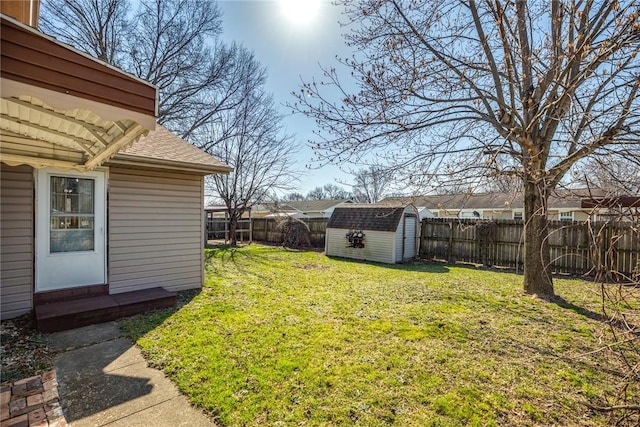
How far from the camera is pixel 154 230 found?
18.5ft

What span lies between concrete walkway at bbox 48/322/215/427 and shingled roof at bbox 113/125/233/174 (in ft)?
9.25

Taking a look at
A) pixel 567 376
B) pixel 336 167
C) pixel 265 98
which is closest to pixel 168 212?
pixel 336 167

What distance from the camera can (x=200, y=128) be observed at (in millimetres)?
15016

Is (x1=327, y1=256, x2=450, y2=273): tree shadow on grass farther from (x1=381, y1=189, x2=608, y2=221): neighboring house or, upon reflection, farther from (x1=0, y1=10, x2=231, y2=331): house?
(x1=0, y1=10, x2=231, y2=331): house

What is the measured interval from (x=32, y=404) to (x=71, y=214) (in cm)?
344

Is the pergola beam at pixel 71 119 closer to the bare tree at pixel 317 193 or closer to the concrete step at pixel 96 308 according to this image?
the concrete step at pixel 96 308

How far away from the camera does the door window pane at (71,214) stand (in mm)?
4637

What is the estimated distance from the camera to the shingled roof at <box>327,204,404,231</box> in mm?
10789

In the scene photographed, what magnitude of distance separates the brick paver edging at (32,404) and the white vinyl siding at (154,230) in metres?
2.85

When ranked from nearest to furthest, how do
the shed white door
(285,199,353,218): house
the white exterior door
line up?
the white exterior door
the shed white door
(285,199,353,218): house

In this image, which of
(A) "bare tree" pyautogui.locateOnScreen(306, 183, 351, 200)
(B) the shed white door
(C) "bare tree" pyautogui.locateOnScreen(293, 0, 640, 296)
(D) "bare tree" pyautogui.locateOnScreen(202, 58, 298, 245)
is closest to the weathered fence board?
(B) the shed white door

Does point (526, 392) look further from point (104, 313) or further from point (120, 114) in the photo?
point (104, 313)

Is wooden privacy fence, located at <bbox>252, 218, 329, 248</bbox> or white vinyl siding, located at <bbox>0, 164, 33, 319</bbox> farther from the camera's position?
Result: wooden privacy fence, located at <bbox>252, 218, 329, 248</bbox>

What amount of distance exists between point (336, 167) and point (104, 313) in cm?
430
